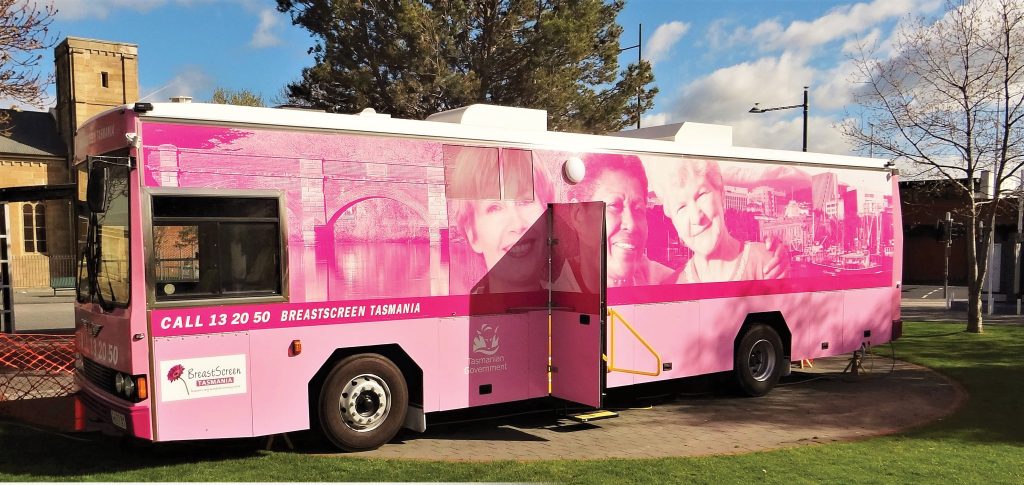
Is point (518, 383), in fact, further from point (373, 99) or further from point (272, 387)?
point (373, 99)

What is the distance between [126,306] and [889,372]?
1149cm

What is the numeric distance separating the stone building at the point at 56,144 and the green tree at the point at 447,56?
87.5ft

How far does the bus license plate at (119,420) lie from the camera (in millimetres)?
6072

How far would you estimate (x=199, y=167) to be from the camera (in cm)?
623

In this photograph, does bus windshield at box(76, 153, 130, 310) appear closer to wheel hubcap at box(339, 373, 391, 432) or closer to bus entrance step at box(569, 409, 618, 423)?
wheel hubcap at box(339, 373, 391, 432)

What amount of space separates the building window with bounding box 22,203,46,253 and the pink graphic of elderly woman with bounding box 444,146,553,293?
44430mm

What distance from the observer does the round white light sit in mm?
8227

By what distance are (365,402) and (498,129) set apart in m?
3.18

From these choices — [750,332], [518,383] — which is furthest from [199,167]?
[750,332]

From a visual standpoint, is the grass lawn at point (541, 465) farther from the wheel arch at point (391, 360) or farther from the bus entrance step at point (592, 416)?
the bus entrance step at point (592, 416)

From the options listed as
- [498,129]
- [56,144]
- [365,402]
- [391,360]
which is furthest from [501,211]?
[56,144]

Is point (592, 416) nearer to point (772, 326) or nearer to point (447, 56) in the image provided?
point (772, 326)

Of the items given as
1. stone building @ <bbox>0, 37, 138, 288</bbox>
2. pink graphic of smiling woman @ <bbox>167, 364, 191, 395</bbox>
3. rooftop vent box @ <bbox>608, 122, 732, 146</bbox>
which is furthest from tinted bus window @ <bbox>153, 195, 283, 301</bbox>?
stone building @ <bbox>0, 37, 138, 288</bbox>

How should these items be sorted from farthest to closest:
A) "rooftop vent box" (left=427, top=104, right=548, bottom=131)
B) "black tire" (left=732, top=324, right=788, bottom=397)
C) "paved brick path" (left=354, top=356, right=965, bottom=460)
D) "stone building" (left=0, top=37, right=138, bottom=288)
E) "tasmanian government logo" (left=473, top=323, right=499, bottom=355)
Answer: "stone building" (left=0, top=37, right=138, bottom=288) < "black tire" (left=732, top=324, right=788, bottom=397) < "rooftop vent box" (left=427, top=104, right=548, bottom=131) < "tasmanian government logo" (left=473, top=323, right=499, bottom=355) < "paved brick path" (left=354, top=356, right=965, bottom=460)
